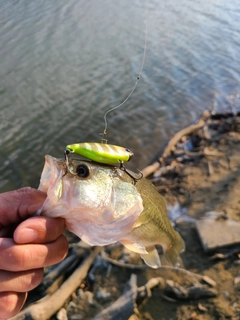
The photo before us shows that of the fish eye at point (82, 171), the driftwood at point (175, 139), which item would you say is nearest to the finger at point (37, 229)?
the fish eye at point (82, 171)

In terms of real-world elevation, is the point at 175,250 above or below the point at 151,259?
below

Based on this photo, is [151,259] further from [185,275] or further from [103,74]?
[103,74]

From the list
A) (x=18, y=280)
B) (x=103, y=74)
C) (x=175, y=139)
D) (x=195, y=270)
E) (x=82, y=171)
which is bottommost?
(x=175, y=139)

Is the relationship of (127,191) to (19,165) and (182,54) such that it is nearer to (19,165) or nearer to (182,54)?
(19,165)

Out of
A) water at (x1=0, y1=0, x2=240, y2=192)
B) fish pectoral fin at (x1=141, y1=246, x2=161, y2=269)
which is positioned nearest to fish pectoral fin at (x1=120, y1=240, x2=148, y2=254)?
fish pectoral fin at (x1=141, y1=246, x2=161, y2=269)

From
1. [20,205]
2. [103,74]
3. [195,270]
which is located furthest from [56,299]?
[103,74]

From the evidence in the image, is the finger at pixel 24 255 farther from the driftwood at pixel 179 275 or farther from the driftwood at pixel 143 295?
the driftwood at pixel 179 275

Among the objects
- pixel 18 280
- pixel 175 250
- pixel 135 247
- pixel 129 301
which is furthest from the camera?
pixel 129 301
